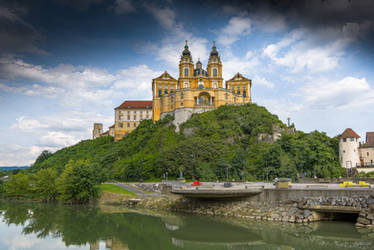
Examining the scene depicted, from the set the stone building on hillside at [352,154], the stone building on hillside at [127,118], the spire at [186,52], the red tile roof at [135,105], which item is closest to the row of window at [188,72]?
the spire at [186,52]

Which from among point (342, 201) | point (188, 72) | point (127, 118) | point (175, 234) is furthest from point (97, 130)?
point (342, 201)

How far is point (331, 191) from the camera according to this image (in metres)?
27.2

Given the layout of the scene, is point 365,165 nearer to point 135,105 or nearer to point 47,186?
point 47,186

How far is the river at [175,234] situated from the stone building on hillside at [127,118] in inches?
2683

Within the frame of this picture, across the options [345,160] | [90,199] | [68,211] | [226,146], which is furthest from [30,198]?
[345,160]

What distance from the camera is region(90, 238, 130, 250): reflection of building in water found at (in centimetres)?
2341

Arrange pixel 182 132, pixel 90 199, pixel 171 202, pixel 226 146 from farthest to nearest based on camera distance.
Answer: pixel 182 132 → pixel 226 146 → pixel 90 199 → pixel 171 202

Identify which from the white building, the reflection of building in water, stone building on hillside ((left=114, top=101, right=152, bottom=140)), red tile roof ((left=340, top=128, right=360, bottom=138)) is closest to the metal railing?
the white building

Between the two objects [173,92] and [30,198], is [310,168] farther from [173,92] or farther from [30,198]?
[30,198]

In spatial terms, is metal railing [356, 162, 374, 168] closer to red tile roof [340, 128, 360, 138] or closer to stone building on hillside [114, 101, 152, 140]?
red tile roof [340, 128, 360, 138]

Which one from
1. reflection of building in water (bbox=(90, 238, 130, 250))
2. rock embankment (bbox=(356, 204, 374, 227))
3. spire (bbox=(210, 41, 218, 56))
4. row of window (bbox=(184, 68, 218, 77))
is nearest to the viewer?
reflection of building in water (bbox=(90, 238, 130, 250))

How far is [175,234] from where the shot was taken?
26891 mm

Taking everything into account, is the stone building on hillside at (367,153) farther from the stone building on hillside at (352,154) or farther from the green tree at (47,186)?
the green tree at (47,186)

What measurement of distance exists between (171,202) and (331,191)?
19.7m
